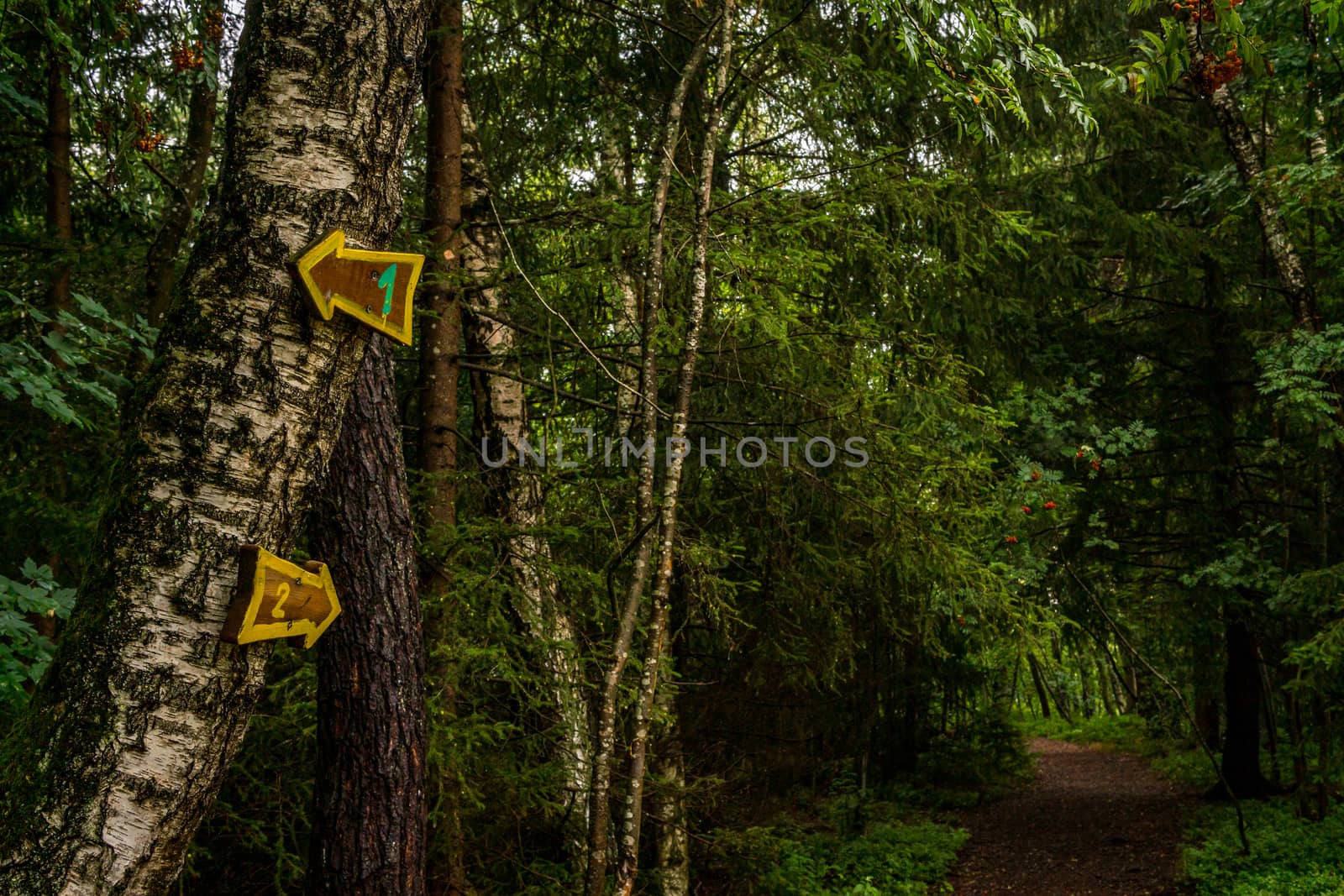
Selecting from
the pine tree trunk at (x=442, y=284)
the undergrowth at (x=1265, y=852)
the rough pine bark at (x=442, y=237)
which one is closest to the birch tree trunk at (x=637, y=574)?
the pine tree trunk at (x=442, y=284)

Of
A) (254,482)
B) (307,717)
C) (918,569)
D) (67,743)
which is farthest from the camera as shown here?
(918,569)

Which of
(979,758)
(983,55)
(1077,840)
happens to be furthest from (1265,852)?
(983,55)

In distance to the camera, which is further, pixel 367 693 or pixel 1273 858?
pixel 1273 858

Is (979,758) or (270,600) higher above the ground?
(270,600)

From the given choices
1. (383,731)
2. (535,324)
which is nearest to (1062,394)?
(535,324)

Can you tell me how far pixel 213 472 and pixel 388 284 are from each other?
0.51 metres

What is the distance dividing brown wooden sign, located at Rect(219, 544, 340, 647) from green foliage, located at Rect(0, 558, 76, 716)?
2.11 meters

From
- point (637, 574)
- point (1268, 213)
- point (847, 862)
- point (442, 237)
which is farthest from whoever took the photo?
point (847, 862)

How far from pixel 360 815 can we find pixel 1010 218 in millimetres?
5570

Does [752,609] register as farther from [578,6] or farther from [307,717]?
[578,6]

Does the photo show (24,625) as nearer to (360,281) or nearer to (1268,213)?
(360,281)

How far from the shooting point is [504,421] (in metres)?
5.40

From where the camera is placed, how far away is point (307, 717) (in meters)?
3.68

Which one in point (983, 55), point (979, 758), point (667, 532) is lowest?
point (979, 758)
